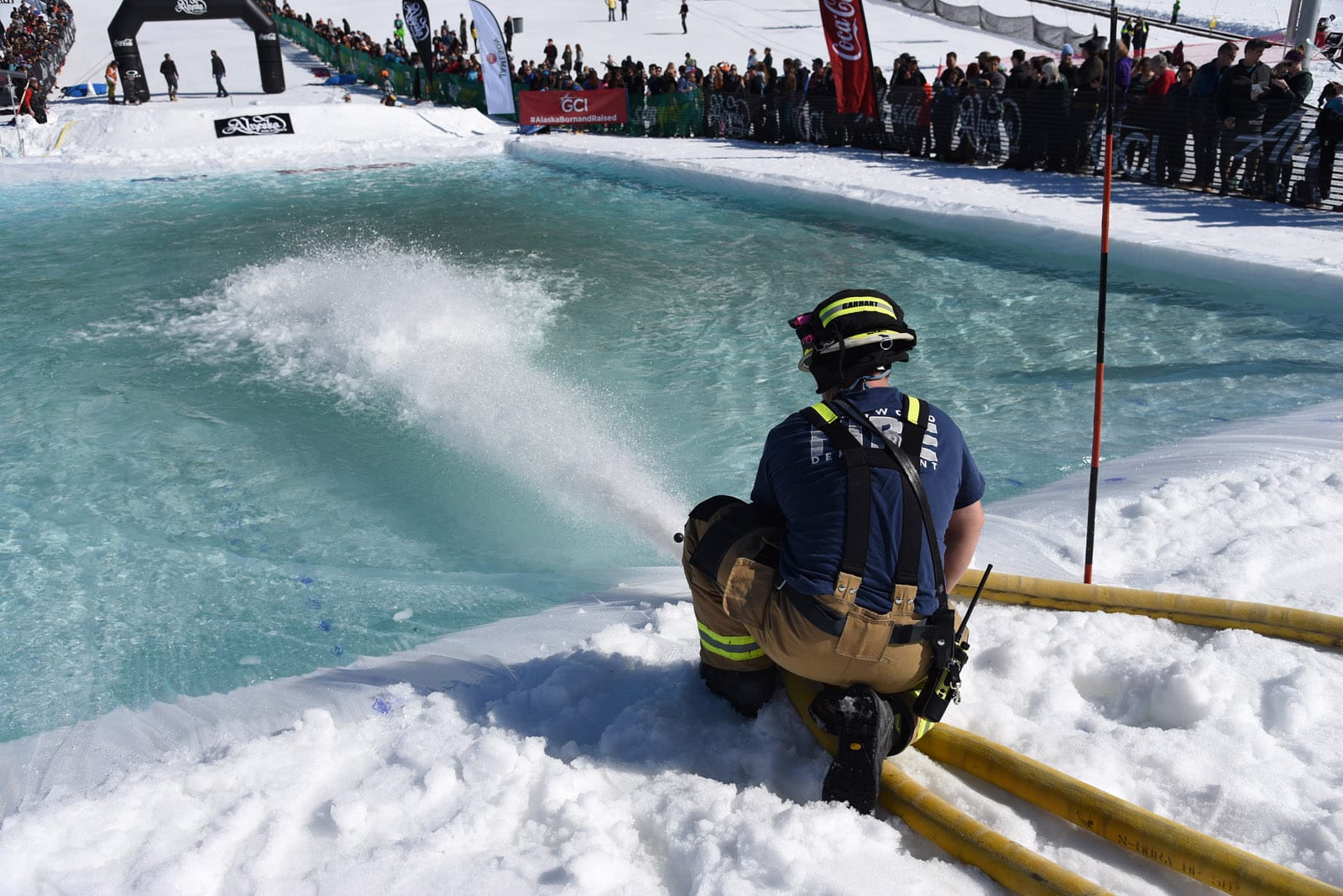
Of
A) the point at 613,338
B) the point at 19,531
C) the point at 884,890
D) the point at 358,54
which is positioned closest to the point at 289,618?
the point at 19,531

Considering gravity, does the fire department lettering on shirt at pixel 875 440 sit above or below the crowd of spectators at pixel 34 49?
below

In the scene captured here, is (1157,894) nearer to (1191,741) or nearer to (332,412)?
(1191,741)

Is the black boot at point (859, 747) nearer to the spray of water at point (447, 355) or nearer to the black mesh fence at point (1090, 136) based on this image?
the spray of water at point (447, 355)

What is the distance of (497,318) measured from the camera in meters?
9.58

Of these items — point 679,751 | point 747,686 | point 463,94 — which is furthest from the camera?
point 463,94

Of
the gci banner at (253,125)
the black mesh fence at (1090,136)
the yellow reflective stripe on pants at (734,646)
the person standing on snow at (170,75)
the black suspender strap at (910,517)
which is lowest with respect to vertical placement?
the yellow reflective stripe on pants at (734,646)

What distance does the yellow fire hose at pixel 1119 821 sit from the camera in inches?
90.0

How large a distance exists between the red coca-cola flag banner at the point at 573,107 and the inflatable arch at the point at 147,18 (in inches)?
393

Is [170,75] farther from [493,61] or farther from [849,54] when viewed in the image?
[849,54]

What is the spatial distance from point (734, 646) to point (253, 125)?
24.5 m

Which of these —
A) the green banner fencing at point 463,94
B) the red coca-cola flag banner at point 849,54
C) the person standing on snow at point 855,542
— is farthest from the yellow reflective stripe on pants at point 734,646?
the green banner fencing at point 463,94

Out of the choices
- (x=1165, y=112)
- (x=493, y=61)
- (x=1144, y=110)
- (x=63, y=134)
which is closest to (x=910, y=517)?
(x=1165, y=112)

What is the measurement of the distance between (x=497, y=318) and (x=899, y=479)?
7.47 m

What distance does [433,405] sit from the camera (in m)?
7.45
